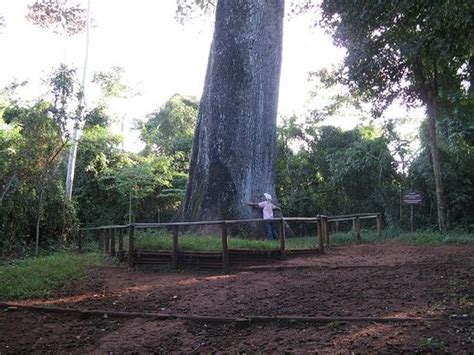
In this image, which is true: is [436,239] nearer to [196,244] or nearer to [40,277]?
[196,244]

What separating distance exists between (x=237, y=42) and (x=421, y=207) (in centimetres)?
933

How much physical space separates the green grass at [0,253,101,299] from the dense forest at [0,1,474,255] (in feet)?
10.5

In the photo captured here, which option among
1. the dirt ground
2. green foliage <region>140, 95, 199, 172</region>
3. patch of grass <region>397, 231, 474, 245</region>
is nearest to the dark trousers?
the dirt ground

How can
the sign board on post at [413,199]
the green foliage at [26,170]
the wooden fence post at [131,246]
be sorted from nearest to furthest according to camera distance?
the wooden fence post at [131,246] → the green foliage at [26,170] → the sign board on post at [413,199]

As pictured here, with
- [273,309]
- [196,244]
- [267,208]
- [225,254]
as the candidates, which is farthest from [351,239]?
[273,309]

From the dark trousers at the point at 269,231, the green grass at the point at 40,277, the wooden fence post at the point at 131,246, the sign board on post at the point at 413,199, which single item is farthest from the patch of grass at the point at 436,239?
the green grass at the point at 40,277

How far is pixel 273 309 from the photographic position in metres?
5.38

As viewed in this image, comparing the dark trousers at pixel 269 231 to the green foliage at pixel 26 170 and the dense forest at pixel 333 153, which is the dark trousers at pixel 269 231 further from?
the green foliage at pixel 26 170

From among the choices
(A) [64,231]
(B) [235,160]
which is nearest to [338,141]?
(B) [235,160]

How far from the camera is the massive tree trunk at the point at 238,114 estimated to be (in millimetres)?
10930

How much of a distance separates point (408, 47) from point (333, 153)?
8304mm

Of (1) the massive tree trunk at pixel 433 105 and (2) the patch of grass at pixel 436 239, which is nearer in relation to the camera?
(2) the patch of grass at pixel 436 239

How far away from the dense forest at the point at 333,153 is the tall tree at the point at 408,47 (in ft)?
0.10

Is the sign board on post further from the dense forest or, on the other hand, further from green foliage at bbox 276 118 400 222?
green foliage at bbox 276 118 400 222
